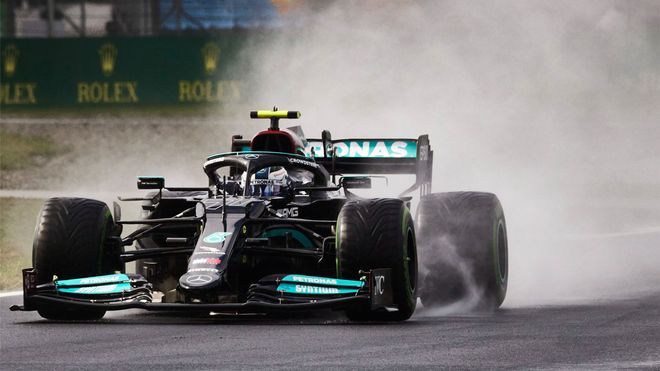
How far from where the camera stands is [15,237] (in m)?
23.9

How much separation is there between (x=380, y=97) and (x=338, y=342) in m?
19.2

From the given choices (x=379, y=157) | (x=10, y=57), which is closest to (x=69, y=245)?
A: (x=379, y=157)

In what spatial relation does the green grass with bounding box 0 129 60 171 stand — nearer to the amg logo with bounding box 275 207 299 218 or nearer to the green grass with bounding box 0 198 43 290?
the green grass with bounding box 0 198 43 290

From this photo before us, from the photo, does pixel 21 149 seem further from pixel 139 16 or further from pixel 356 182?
pixel 356 182

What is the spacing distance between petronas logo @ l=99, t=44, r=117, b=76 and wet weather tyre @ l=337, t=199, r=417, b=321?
28.9m

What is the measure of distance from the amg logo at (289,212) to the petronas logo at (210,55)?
2647 centimetres

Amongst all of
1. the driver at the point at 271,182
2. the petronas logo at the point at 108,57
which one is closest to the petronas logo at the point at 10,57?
the petronas logo at the point at 108,57

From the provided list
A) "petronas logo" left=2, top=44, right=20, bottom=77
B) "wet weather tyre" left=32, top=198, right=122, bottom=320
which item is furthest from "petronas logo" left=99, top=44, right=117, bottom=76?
"wet weather tyre" left=32, top=198, right=122, bottom=320

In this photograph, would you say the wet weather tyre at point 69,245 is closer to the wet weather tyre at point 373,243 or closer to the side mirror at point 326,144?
the wet weather tyre at point 373,243

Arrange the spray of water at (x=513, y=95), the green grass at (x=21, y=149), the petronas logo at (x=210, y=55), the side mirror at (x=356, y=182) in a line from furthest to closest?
the petronas logo at (x=210, y=55), the green grass at (x=21, y=149), the spray of water at (x=513, y=95), the side mirror at (x=356, y=182)

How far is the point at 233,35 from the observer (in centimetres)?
3972

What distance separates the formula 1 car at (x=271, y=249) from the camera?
11609 millimetres

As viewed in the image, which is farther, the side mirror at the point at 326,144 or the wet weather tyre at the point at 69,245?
the side mirror at the point at 326,144

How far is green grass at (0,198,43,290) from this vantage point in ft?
57.7
